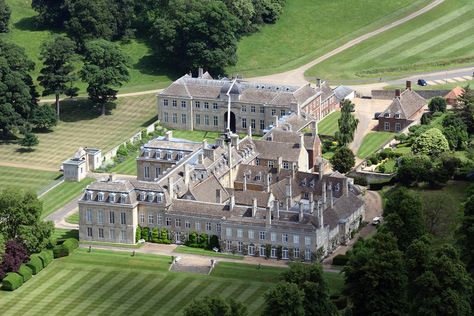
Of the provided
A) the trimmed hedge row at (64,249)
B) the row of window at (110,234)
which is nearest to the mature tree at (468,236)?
the row of window at (110,234)

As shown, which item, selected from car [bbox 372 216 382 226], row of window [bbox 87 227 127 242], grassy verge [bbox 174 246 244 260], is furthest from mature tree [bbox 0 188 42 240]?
car [bbox 372 216 382 226]

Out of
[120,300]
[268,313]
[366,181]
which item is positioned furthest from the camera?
[366,181]

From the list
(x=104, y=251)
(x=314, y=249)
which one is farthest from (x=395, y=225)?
(x=104, y=251)

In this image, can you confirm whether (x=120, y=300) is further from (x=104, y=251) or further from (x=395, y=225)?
(x=395, y=225)

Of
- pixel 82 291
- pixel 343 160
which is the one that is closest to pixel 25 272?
pixel 82 291

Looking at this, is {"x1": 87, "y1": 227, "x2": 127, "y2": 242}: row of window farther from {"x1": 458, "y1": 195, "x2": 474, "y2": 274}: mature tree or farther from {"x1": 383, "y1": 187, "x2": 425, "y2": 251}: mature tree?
{"x1": 458, "y1": 195, "x2": 474, "y2": 274}: mature tree

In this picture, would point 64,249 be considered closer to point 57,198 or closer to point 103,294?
point 103,294
